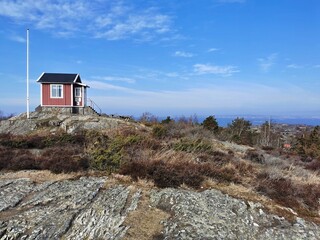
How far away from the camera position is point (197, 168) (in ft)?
32.3

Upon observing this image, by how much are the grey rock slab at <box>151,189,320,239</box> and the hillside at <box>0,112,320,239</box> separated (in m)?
0.02

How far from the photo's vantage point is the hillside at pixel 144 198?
654 centimetres

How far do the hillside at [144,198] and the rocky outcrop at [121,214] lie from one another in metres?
0.02

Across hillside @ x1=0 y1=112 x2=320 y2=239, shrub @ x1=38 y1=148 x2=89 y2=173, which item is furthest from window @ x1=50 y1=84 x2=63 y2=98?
shrub @ x1=38 y1=148 x2=89 y2=173

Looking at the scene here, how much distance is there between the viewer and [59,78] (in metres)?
32.8

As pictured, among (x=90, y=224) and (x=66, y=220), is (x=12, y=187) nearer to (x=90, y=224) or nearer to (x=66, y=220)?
(x=66, y=220)

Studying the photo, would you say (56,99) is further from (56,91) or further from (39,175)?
(39,175)

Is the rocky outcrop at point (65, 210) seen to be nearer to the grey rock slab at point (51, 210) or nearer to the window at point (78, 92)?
the grey rock slab at point (51, 210)

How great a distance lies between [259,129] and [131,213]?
55.1 meters

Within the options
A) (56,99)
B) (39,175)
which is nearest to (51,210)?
(39,175)

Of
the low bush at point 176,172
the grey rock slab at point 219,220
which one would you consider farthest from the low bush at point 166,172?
the grey rock slab at point 219,220

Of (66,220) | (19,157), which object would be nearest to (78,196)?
(66,220)

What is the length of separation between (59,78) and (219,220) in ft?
97.1

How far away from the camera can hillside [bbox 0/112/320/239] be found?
6.54 metres
